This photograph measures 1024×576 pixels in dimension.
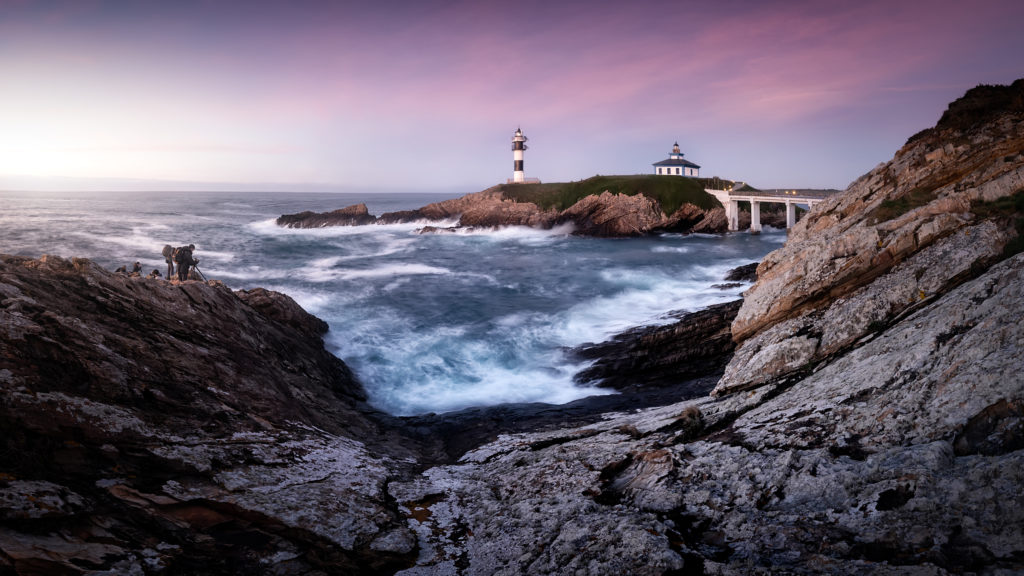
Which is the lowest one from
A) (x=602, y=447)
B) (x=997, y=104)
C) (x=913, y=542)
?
(x=602, y=447)

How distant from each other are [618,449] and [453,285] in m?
32.4

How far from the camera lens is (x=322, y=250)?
188ft

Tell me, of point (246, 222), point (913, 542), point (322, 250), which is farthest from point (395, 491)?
point (246, 222)

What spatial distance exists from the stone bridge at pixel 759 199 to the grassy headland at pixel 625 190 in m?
2.60

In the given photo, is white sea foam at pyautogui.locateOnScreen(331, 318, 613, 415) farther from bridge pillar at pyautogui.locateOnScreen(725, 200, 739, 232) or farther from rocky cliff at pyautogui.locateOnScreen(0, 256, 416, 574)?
bridge pillar at pyautogui.locateOnScreen(725, 200, 739, 232)

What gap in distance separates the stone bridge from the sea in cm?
349

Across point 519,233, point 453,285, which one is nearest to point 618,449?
point 453,285

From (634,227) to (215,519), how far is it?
74.4 meters

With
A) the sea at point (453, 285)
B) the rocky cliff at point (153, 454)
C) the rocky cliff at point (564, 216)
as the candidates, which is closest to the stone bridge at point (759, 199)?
the rocky cliff at point (564, 216)

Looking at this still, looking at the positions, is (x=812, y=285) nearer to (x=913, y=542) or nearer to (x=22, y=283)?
(x=913, y=542)

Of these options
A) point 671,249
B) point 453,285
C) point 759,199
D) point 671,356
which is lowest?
point 671,356

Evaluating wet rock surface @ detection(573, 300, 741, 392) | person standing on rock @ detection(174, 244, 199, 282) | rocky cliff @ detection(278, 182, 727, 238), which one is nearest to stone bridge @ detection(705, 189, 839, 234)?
rocky cliff @ detection(278, 182, 727, 238)

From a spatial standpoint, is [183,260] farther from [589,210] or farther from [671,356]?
[589,210]

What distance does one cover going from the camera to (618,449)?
7352 mm
